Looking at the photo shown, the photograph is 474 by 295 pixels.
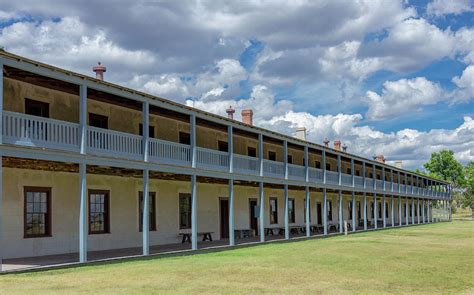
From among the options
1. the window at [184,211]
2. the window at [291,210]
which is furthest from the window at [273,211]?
the window at [184,211]

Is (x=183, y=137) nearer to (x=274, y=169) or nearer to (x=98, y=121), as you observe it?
(x=274, y=169)

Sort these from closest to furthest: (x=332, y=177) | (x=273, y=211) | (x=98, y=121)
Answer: (x=98, y=121)
(x=273, y=211)
(x=332, y=177)

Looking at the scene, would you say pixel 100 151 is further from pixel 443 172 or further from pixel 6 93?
pixel 443 172

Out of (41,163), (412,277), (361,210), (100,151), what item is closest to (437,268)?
(412,277)

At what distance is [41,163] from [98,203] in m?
4.57

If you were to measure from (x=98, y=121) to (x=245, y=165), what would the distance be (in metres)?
7.37

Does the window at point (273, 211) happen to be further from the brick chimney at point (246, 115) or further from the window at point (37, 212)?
the window at point (37, 212)

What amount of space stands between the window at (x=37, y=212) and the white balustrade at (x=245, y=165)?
8.41m

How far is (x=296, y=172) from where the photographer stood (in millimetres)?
31562

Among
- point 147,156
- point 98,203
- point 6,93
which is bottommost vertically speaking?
point 98,203

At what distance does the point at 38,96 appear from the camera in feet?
62.4

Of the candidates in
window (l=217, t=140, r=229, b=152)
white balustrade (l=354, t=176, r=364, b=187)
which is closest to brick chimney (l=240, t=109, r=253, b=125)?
window (l=217, t=140, r=229, b=152)

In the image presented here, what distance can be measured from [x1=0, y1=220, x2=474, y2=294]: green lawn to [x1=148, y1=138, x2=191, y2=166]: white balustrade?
347 centimetres

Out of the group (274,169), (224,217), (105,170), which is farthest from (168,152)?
(224,217)
